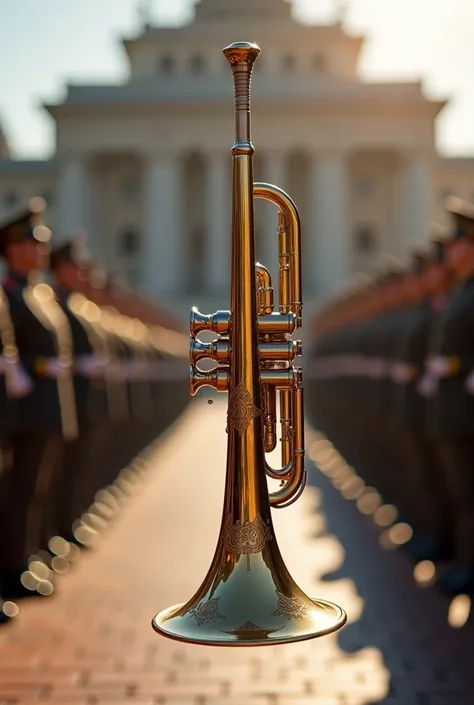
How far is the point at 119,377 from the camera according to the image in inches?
374

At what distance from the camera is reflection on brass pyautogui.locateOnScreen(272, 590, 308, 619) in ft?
8.93

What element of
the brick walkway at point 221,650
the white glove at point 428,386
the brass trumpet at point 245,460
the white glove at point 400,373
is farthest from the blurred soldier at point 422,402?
the brass trumpet at point 245,460

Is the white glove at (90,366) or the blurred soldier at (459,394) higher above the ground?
the white glove at (90,366)

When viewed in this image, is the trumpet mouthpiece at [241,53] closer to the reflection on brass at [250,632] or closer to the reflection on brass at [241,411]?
the reflection on brass at [241,411]

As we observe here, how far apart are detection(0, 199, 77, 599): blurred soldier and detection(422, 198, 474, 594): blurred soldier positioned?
1960mm

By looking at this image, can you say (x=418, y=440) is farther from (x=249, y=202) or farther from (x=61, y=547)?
(x=249, y=202)

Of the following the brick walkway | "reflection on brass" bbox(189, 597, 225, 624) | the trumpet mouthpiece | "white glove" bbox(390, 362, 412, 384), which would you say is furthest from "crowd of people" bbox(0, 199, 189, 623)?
the trumpet mouthpiece

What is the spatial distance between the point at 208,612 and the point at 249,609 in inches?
3.8

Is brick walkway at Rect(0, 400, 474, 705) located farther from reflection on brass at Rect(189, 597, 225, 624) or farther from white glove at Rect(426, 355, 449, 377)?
reflection on brass at Rect(189, 597, 225, 624)

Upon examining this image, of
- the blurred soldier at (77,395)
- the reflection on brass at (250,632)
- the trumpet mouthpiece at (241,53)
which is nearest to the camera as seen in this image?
the reflection on brass at (250,632)

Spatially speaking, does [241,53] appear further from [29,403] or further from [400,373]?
[400,373]

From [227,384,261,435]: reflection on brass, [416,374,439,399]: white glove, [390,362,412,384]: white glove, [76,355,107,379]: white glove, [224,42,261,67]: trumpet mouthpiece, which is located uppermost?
[76,355,107,379]: white glove

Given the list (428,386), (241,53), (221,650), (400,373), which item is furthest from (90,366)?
(241,53)

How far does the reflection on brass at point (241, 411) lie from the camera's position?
2717 millimetres
